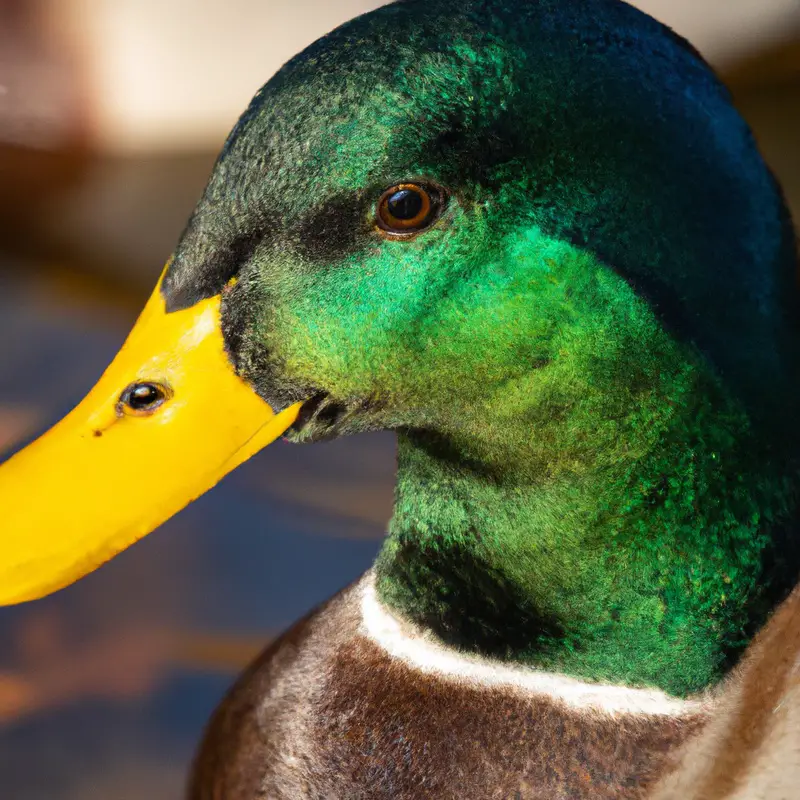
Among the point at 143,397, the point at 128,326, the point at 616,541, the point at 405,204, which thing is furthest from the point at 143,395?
the point at 128,326

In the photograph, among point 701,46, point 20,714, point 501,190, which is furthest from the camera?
point 701,46

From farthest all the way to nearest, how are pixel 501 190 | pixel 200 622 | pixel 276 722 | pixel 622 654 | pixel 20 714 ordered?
1. pixel 200 622
2. pixel 20 714
3. pixel 276 722
4. pixel 622 654
5. pixel 501 190

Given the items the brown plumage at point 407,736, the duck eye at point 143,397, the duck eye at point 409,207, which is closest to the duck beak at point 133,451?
the duck eye at point 143,397

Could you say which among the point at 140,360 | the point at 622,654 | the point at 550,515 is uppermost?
the point at 140,360

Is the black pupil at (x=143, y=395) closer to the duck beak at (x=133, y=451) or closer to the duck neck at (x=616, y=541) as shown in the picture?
the duck beak at (x=133, y=451)

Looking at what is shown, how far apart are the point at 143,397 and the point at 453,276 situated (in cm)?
28

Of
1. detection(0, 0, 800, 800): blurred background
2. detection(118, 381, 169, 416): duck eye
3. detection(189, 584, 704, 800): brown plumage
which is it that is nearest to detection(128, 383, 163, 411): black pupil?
detection(118, 381, 169, 416): duck eye

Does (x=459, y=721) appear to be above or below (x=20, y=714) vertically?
above

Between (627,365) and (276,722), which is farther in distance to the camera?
(276,722)

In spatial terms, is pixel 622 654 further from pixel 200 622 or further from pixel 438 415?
pixel 200 622

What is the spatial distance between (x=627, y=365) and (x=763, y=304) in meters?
0.15

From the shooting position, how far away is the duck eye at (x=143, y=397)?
3.43 feet

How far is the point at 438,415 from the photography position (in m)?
1.12

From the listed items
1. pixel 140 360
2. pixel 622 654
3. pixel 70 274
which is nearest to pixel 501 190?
pixel 140 360
